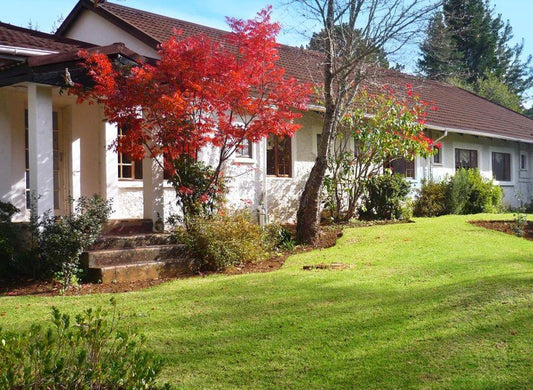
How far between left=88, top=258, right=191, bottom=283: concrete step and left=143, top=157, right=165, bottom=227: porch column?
1.84m

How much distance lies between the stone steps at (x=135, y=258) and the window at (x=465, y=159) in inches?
592

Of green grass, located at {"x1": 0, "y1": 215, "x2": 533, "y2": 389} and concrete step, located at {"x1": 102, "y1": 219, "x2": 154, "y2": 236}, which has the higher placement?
concrete step, located at {"x1": 102, "y1": 219, "x2": 154, "y2": 236}

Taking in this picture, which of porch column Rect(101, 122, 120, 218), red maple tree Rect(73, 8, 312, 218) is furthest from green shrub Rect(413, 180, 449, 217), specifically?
porch column Rect(101, 122, 120, 218)

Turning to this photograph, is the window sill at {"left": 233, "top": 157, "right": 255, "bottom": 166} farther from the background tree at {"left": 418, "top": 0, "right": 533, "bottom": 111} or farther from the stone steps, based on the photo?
the background tree at {"left": 418, "top": 0, "right": 533, "bottom": 111}

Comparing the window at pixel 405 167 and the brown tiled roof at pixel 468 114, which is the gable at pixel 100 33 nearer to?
the brown tiled roof at pixel 468 114

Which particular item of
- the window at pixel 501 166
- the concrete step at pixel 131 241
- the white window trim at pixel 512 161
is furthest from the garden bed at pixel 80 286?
the window at pixel 501 166

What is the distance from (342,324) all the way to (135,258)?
4.61 m

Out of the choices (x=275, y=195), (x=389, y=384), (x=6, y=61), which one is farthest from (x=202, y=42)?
(x=389, y=384)

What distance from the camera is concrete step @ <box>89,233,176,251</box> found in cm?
967

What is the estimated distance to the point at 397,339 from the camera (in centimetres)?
567

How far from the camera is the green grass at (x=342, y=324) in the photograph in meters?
4.93

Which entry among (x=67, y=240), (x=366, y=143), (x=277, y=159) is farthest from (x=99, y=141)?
(x=366, y=143)

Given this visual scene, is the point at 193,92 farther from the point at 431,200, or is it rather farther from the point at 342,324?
the point at 431,200

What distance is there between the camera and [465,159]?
2280cm
